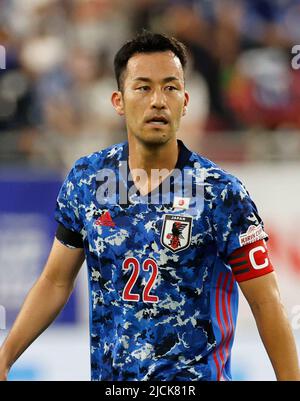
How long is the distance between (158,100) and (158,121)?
89mm

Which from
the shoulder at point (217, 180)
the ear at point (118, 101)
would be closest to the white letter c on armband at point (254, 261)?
the shoulder at point (217, 180)

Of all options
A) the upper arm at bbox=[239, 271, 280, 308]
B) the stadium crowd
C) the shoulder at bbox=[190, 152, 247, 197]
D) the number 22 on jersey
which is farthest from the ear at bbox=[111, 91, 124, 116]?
the stadium crowd

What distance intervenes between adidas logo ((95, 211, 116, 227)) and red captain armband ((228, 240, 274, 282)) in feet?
1.78

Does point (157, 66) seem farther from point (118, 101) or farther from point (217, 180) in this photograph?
point (217, 180)

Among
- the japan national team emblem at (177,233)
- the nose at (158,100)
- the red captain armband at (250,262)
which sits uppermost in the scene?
the nose at (158,100)

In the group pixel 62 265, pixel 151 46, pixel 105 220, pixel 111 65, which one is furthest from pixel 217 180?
pixel 111 65

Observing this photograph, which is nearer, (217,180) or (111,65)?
(217,180)

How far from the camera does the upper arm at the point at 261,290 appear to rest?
417cm

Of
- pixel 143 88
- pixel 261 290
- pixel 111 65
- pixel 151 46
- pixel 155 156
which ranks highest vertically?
pixel 111 65

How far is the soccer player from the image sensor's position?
423 centimetres

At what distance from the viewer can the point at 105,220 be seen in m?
4.43

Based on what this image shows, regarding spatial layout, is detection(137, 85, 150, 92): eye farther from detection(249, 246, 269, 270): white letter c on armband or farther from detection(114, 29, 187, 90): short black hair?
detection(249, 246, 269, 270): white letter c on armband

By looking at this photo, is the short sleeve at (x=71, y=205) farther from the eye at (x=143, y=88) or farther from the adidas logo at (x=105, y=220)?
the eye at (x=143, y=88)

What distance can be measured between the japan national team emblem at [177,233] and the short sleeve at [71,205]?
0.45 meters
